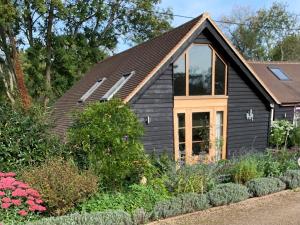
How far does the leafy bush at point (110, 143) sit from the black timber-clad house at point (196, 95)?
138 inches

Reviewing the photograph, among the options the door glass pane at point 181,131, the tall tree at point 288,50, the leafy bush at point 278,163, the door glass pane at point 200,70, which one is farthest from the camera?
the tall tree at point 288,50

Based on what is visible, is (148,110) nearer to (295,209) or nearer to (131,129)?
(131,129)

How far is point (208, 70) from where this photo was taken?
1420cm

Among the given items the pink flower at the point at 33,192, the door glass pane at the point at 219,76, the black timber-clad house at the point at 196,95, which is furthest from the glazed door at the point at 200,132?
the pink flower at the point at 33,192

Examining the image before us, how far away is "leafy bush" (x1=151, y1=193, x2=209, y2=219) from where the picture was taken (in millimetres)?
7387

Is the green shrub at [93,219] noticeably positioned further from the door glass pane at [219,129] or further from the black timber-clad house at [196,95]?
the door glass pane at [219,129]

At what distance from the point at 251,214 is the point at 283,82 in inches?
567

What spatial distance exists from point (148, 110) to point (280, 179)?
5171 mm

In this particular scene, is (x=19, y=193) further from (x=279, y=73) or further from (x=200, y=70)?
(x=279, y=73)

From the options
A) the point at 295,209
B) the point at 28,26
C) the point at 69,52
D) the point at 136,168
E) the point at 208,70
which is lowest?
the point at 295,209

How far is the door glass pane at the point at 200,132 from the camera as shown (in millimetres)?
13961

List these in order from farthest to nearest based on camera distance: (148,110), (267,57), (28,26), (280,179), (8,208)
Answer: (267,57) → (28,26) → (148,110) → (280,179) → (8,208)

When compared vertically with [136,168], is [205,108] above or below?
above

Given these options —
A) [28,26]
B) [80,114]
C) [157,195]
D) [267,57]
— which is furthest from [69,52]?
[267,57]
